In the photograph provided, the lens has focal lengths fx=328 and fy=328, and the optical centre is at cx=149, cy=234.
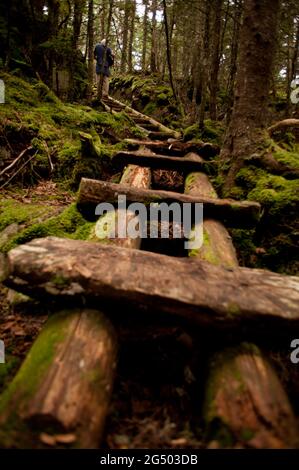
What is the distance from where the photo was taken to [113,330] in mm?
1564

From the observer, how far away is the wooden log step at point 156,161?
4328 millimetres

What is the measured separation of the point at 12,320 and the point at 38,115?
482 centimetres

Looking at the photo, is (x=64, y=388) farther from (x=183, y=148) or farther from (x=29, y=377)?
(x=183, y=148)

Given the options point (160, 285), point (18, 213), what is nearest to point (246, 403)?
point (160, 285)

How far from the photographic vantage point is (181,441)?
4.33 feet

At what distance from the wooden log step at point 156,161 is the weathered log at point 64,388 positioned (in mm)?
3095

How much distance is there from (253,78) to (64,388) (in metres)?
4.12

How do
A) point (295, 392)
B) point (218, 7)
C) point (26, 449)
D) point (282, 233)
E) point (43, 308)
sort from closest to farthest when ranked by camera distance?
point (26, 449) → point (295, 392) → point (43, 308) → point (282, 233) → point (218, 7)

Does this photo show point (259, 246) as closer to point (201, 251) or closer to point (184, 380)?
point (201, 251)

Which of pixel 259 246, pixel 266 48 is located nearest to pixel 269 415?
pixel 259 246

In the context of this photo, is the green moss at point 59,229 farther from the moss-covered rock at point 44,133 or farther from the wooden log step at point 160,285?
the moss-covered rock at point 44,133

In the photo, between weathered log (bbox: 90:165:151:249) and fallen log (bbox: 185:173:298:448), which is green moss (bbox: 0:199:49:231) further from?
fallen log (bbox: 185:173:298:448)

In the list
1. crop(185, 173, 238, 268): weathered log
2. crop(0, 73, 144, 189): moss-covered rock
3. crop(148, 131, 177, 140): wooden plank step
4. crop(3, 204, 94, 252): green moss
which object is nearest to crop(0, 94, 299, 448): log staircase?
crop(185, 173, 238, 268): weathered log

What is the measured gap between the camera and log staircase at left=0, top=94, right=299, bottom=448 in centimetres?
113
